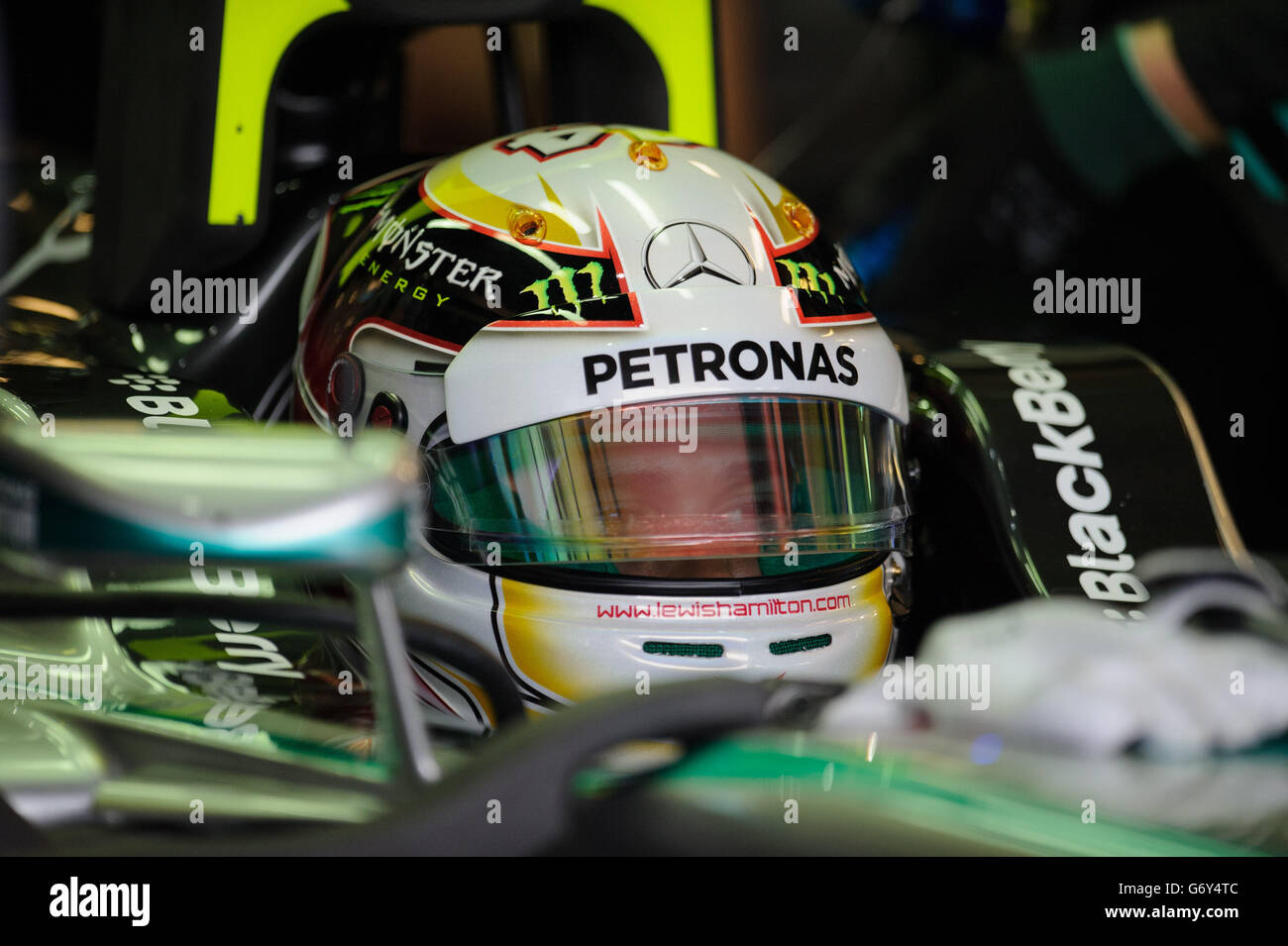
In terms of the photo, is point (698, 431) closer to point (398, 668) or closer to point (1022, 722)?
point (1022, 722)

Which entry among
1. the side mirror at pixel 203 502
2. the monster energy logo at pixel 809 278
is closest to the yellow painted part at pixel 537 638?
the monster energy logo at pixel 809 278

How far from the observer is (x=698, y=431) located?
1127 mm

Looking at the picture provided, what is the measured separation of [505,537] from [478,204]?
0.33m

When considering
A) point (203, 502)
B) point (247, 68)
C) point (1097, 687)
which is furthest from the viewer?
point (247, 68)

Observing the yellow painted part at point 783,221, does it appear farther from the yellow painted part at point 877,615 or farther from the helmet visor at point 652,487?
the yellow painted part at point 877,615

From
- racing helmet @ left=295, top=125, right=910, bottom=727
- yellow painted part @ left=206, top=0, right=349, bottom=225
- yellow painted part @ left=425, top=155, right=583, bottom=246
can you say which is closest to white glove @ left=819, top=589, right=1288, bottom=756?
racing helmet @ left=295, top=125, right=910, bottom=727

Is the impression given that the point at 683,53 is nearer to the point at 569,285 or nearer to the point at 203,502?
the point at 569,285

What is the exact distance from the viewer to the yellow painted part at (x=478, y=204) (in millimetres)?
1194

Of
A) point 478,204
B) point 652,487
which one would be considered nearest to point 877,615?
point 652,487

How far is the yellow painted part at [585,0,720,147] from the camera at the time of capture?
4.96 ft

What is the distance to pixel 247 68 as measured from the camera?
143 centimetres

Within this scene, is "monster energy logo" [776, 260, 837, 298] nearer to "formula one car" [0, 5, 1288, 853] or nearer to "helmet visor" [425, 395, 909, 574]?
"formula one car" [0, 5, 1288, 853]

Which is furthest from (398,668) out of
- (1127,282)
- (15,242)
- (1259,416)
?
(1127,282)
